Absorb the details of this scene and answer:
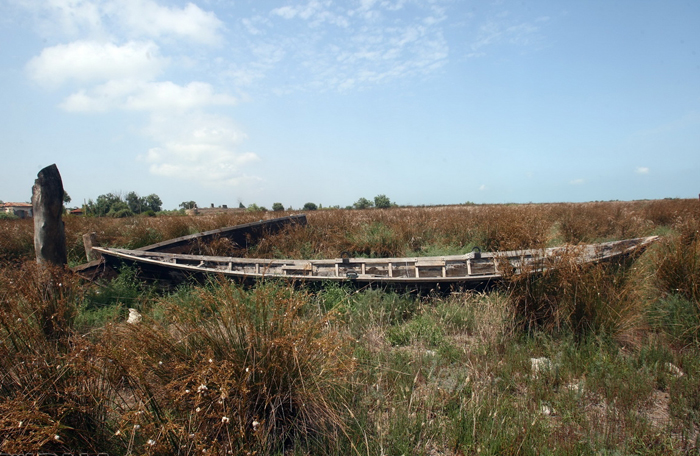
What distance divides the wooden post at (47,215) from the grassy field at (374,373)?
74.4 inches

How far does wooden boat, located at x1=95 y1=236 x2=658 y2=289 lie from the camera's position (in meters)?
5.27

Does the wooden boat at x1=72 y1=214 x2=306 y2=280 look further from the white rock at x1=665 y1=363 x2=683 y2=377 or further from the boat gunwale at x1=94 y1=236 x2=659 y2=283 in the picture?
the white rock at x1=665 y1=363 x2=683 y2=377

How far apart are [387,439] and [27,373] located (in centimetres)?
242

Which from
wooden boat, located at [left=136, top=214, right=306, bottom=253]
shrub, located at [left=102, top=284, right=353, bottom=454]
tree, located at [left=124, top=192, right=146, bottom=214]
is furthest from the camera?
tree, located at [left=124, top=192, right=146, bottom=214]

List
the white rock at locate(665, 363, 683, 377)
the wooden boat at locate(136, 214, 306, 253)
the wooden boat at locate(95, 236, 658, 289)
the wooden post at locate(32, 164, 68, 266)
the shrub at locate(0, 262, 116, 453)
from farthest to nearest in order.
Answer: the wooden boat at locate(136, 214, 306, 253), the wooden post at locate(32, 164, 68, 266), the wooden boat at locate(95, 236, 658, 289), the white rock at locate(665, 363, 683, 377), the shrub at locate(0, 262, 116, 453)

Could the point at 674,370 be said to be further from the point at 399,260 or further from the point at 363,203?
the point at 363,203

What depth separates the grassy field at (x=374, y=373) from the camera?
2.29 metres

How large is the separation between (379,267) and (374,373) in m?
3.44

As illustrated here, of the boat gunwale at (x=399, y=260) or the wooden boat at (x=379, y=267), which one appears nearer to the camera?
the boat gunwale at (x=399, y=260)

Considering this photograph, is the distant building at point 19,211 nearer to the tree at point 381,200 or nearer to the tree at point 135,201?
the tree at point 135,201

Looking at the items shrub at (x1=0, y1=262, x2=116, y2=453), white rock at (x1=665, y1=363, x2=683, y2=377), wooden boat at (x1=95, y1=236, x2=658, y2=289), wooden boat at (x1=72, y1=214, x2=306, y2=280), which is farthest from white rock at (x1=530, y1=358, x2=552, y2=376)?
wooden boat at (x1=72, y1=214, x2=306, y2=280)

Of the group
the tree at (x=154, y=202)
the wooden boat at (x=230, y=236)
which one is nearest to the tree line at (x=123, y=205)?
the tree at (x=154, y=202)

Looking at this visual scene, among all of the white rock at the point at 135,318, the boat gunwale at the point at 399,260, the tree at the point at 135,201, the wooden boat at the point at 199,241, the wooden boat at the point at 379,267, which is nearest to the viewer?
the white rock at the point at 135,318

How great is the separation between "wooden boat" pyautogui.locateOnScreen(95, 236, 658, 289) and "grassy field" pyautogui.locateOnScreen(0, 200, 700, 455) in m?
0.34
